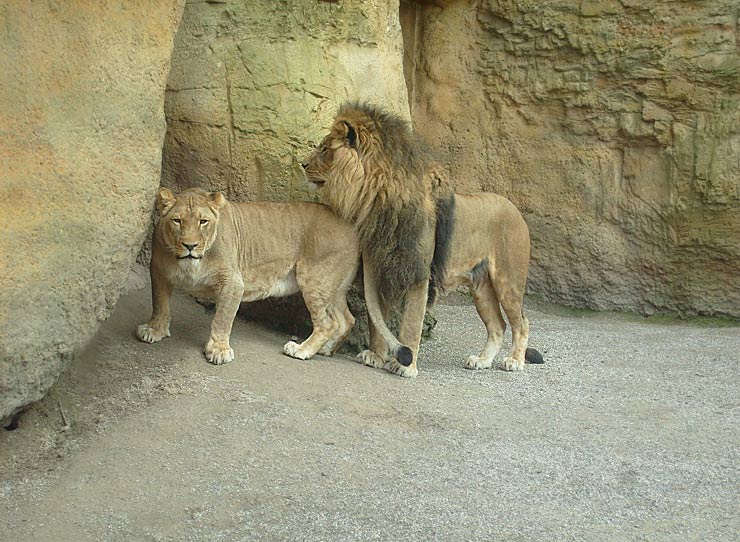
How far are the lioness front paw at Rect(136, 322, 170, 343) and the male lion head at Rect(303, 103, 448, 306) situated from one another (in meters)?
1.54

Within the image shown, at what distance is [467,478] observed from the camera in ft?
17.9

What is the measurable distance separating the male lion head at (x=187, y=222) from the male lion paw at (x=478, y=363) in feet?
7.36

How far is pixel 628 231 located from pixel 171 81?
4.71m

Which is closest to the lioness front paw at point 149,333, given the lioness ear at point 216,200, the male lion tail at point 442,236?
the lioness ear at point 216,200

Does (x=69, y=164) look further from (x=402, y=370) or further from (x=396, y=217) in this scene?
(x=402, y=370)

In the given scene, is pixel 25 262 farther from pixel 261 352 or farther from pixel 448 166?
pixel 448 166

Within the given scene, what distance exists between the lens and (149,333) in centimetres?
692

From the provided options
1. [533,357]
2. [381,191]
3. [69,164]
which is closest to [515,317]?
[533,357]

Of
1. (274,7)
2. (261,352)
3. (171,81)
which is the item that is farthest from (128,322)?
(274,7)

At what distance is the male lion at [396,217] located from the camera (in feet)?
24.4

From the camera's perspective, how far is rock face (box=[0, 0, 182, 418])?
510 centimetres

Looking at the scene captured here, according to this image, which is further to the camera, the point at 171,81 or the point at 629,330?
the point at 629,330

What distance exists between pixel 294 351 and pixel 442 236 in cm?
139

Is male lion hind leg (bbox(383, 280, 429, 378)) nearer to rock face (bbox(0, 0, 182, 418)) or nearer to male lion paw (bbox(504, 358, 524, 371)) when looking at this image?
male lion paw (bbox(504, 358, 524, 371))
